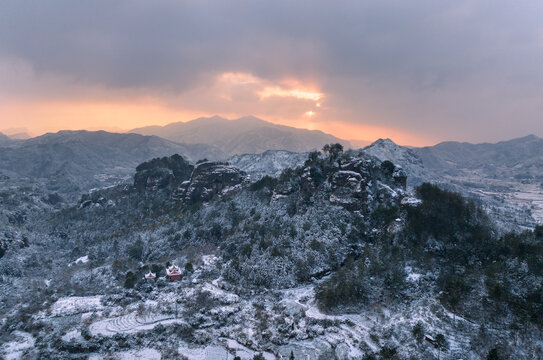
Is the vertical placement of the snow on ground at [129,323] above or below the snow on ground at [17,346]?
above

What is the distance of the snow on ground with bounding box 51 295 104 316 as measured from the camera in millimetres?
58688

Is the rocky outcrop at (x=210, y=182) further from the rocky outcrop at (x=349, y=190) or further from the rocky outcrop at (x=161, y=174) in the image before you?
the rocky outcrop at (x=349, y=190)

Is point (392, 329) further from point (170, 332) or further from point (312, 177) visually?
point (312, 177)

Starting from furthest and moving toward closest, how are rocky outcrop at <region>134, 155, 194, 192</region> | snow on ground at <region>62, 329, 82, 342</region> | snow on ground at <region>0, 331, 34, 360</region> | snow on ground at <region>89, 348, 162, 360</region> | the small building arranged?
rocky outcrop at <region>134, 155, 194, 192</region>, the small building, snow on ground at <region>62, 329, 82, 342</region>, snow on ground at <region>0, 331, 34, 360</region>, snow on ground at <region>89, 348, 162, 360</region>

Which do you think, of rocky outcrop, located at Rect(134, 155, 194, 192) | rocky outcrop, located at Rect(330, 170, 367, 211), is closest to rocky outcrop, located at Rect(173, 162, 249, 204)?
rocky outcrop, located at Rect(134, 155, 194, 192)

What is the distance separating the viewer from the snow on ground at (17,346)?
46531mm

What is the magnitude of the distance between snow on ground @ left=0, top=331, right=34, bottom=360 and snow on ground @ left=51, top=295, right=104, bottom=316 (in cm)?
627

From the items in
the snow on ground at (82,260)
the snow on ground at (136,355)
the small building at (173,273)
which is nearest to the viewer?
the snow on ground at (136,355)

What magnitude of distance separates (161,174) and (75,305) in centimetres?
6708

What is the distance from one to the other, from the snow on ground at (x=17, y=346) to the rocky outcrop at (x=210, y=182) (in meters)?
61.7

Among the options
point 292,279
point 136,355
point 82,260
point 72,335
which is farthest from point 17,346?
point 292,279

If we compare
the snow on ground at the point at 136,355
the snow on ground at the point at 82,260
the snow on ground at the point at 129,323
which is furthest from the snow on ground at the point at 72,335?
the snow on ground at the point at 82,260

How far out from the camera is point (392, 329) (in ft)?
161

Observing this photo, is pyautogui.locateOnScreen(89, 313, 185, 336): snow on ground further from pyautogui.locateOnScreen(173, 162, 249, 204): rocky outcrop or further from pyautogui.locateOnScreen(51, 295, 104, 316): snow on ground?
pyautogui.locateOnScreen(173, 162, 249, 204): rocky outcrop
